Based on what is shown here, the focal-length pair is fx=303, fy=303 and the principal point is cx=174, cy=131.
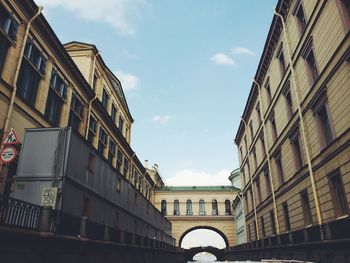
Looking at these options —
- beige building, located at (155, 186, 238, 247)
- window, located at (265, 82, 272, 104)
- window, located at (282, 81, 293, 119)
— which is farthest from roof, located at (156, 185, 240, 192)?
window, located at (282, 81, 293, 119)

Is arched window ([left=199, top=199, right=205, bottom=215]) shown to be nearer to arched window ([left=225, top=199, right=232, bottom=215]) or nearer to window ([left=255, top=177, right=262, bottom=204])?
arched window ([left=225, top=199, right=232, bottom=215])

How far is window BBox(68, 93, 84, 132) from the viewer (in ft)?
67.4

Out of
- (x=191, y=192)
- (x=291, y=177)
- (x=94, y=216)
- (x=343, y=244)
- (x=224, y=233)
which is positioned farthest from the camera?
(x=191, y=192)

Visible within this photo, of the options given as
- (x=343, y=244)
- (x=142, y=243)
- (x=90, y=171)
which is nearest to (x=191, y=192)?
(x=142, y=243)

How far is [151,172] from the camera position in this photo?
188 feet

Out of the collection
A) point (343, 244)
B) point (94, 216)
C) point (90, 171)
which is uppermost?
point (90, 171)

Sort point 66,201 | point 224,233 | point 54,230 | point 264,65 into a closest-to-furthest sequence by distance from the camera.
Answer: point 54,230 < point 66,201 < point 264,65 < point 224,233

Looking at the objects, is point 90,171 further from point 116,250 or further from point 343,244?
point 343,244

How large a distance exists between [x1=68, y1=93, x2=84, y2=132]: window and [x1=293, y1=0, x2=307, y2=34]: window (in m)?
15.1

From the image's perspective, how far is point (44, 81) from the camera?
55.4 ft

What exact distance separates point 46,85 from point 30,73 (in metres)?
1.38

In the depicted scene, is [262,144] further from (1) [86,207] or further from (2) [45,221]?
(2) [45,221]

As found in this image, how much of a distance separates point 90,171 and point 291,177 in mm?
12053

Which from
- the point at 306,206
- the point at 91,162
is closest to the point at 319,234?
the point at 306,206
